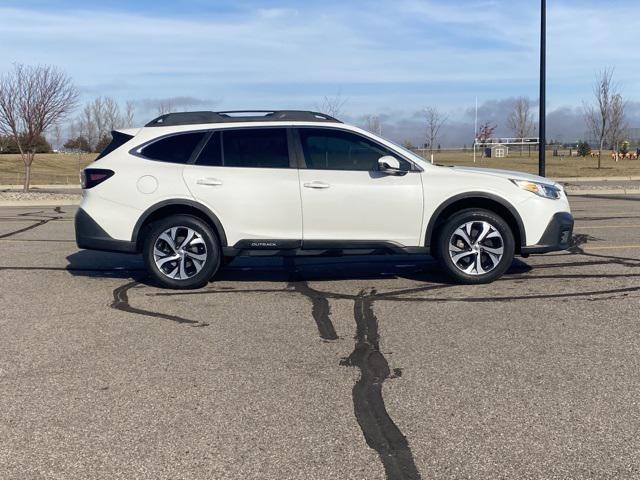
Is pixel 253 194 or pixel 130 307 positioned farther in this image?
pixel 253 194

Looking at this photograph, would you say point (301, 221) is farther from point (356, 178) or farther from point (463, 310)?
point (463, 310)

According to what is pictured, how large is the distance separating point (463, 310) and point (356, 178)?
6.10 feet

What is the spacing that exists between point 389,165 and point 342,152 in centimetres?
56

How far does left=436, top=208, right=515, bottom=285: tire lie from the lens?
744 centimetres

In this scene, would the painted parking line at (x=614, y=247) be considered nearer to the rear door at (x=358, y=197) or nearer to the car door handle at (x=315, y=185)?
the rear door at (x=358, y=197)

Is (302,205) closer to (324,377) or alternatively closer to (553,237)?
(553,237)

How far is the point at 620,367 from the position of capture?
15.7 feet

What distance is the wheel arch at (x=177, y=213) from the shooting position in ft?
24.3

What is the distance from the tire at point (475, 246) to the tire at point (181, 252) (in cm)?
244

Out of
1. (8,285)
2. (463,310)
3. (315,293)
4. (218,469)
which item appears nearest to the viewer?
(218,469)

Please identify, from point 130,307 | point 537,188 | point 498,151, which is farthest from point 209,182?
point 498,151

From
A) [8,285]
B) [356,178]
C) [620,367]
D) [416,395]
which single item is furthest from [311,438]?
[8,285]

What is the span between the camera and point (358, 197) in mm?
7371

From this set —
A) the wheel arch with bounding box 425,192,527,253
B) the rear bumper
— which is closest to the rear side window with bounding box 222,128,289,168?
the rear bumper
